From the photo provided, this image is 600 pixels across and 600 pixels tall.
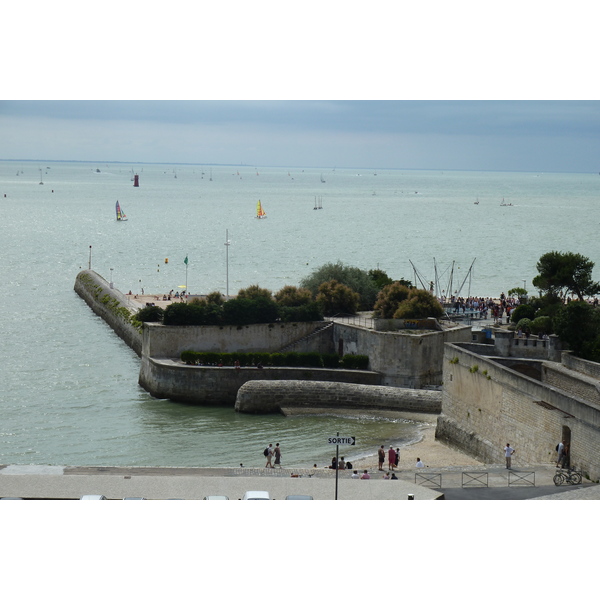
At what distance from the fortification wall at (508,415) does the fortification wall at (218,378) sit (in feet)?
19.3

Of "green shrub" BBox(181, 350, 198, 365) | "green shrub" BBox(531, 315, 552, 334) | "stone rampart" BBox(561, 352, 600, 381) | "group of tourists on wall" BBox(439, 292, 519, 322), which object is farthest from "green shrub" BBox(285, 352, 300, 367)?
"stone rampart" BBox(561, 352, 600, 381)

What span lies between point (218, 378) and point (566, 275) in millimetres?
15454

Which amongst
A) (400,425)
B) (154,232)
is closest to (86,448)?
(400,425)

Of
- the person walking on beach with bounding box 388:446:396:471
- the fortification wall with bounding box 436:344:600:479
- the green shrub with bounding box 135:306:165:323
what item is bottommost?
the person walking on beach with bounding box 388:446:396:471

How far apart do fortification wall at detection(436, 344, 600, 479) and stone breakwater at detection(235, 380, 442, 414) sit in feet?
12.0

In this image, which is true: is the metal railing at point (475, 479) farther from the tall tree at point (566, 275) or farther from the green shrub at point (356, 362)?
the tall tree at point (566, 275)

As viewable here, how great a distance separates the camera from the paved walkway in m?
17.8

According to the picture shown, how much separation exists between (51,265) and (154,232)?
3530cm

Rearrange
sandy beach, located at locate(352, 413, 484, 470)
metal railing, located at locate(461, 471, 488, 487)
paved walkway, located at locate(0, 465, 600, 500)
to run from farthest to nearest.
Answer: sandy beach, located at locate(352, 413, 484, 470) < metal railing, located at locate(461, 471, 488, 487) < paved walkway, located at locate(0, 465, 600, 500)

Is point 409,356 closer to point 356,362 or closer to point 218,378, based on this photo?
point 356,362

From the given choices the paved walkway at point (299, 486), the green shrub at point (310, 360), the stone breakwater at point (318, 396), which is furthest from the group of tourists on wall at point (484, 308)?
the paved walkway at point (299, 486)

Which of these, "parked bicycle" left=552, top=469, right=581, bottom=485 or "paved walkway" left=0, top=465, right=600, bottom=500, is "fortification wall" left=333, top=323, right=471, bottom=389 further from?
"parked bicycle" left=552, top=469, right=581, bottom=485

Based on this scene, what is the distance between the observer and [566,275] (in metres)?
41.5

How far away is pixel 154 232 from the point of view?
120m
